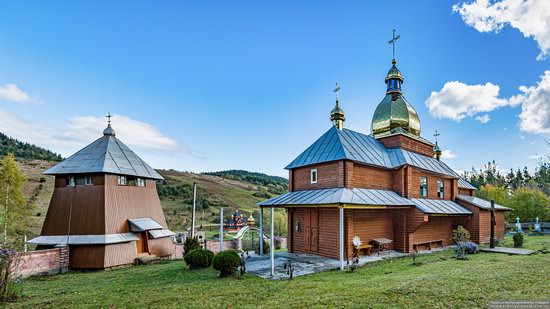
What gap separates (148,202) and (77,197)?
3.74 metres

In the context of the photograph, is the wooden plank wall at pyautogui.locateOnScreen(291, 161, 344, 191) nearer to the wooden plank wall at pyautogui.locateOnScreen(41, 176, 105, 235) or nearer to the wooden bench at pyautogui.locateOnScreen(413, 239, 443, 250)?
the wooden bench at pyautogui.locateOnScreen(413, 239, 443, 250)

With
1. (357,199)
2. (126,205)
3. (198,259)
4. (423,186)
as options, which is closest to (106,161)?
(126,205)

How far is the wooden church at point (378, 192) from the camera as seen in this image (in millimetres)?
13844

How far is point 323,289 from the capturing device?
8016 millimetres

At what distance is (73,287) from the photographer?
10.3 meters

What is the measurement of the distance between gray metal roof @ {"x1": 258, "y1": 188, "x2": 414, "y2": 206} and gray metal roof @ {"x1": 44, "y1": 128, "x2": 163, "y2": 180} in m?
8.45

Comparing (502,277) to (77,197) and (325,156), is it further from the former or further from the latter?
(77,197)

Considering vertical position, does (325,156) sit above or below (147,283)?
above

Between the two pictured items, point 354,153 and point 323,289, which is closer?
point 323,289

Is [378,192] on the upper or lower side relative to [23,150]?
lower

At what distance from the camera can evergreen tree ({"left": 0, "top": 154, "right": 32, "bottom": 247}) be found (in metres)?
20.3

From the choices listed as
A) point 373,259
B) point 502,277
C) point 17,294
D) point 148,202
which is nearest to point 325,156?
point 373,259

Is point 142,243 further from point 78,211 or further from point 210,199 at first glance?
point 210,199

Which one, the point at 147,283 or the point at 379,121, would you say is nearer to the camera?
the point at 147,283
